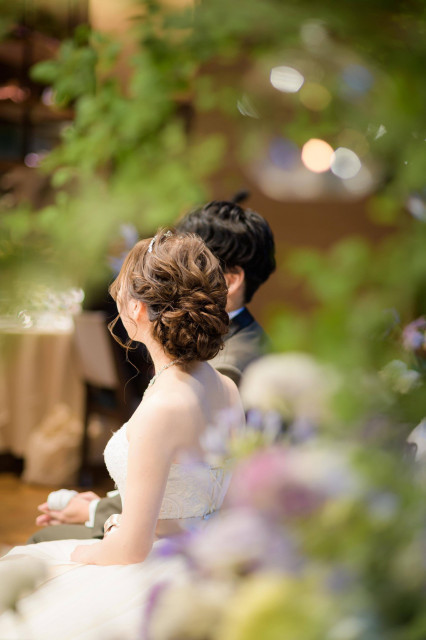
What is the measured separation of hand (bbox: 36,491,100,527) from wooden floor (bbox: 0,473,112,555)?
1.58m

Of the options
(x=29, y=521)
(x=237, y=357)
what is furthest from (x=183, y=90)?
(x=29, y=521)

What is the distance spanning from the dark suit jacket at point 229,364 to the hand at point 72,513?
20 millimetres

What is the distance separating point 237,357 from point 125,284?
435 mm

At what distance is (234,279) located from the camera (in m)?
1.80

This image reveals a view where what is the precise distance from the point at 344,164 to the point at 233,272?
1.40 m

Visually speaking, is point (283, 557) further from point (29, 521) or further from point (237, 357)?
point (29, 521)

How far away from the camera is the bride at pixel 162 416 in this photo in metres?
1.23

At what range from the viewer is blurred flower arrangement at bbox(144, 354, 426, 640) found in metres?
0.33

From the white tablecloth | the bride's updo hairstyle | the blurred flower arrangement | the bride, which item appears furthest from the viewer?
the white tablecloth

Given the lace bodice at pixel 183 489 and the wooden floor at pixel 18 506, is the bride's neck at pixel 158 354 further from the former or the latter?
the wooden floor at pixel 18 506

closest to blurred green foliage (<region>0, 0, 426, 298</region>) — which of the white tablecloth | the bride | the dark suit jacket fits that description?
the bride

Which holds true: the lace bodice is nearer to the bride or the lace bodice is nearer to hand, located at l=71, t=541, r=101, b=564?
the bride

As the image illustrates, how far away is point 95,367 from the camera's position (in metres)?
4.14

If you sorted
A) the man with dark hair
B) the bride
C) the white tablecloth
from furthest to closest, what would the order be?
the white tablecloth < the man with dark hair < the bride
